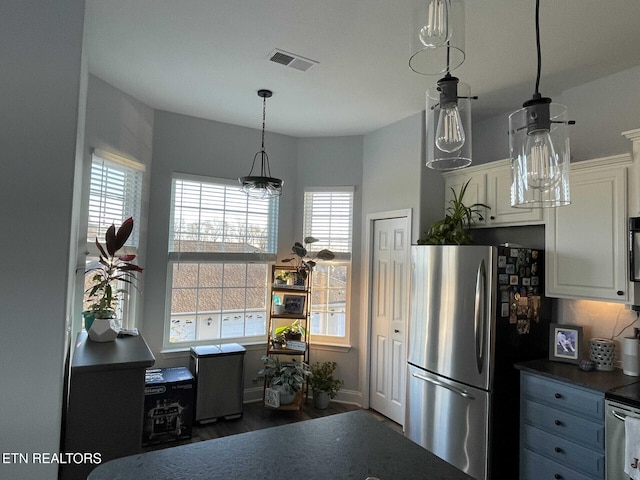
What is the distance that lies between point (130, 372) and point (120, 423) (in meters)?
0.28

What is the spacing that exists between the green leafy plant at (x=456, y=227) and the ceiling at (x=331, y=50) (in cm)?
A: 91

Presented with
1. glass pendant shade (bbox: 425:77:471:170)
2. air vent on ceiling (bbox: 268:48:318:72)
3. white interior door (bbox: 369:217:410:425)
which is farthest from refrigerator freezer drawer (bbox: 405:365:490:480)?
air vent on ceiling (bbox: 268:48:318:72)

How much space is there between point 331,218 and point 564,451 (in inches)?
116

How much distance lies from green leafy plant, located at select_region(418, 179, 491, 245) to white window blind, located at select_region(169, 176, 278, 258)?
179 centimetres

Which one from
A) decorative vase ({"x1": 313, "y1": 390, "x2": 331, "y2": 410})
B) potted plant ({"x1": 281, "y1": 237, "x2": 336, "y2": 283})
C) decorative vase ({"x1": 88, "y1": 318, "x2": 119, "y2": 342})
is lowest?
decorative vase ({"x1": 313, "y1": 390, "x2": 331, "y2": 410})

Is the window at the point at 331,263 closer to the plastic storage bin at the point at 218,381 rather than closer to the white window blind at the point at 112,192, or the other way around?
the plastic storage bin at the point at 218,381

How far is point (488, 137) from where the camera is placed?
3662mm

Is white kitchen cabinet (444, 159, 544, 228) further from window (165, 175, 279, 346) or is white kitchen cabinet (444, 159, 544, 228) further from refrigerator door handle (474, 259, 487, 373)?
window (165, 175, 279, 346)

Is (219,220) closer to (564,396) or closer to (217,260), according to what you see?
(217,260)

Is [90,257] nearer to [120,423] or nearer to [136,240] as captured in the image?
[136,240]

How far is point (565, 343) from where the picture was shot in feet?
9.05

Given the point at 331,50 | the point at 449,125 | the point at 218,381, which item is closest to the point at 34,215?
the point at 449,125

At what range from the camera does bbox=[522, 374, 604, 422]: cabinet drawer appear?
218 cm

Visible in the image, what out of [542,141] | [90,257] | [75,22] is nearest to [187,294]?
[90,257]
